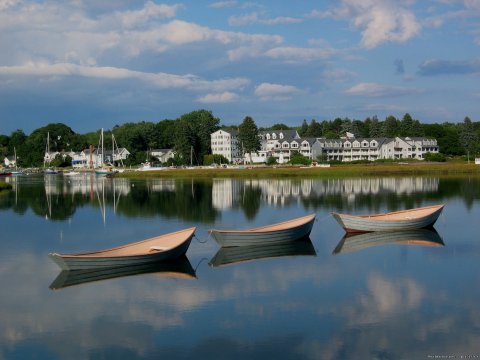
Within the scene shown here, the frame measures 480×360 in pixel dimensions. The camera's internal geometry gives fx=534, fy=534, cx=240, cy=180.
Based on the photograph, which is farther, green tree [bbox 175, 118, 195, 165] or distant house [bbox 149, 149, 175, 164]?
distant house [bbox 149, 149, 175, 164]

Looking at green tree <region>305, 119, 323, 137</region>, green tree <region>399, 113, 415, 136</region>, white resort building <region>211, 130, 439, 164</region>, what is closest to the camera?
white resort building <region>211, 130, 439, 164</region>

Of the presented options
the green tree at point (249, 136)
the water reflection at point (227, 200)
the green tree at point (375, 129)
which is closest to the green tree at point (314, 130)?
the green tree at point (375, 129)

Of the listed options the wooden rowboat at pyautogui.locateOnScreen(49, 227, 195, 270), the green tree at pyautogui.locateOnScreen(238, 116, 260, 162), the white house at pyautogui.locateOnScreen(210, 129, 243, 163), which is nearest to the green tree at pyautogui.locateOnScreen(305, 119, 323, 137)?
the white house at pyautogui.locateOnScreen(210, 129, 243, 163)

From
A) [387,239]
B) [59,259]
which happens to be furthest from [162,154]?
[59,259]

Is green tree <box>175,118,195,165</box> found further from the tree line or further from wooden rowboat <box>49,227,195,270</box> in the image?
wooden rowboat <box>49,227,195,270</box>

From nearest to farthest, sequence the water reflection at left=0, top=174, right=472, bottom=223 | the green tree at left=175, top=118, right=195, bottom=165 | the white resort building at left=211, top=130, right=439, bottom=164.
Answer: the water reflection at left=0, top=174, right=472, bottom=223 → the green tree at left=175, top=118, right=195, bottom=165 → the white resort building at left=211, top=130, right=439, bottom=164

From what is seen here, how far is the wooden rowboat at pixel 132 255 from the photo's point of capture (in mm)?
22172

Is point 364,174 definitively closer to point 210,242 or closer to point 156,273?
point 210,242

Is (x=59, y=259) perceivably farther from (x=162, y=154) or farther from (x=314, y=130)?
→ (x=314, y=130)

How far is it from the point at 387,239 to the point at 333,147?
115 m

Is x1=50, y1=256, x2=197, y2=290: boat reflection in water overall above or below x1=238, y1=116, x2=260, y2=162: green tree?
below

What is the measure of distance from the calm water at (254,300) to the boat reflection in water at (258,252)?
156 mm

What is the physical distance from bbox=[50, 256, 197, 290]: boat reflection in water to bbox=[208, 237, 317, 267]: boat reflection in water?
78.3 inches

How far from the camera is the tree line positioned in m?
132
